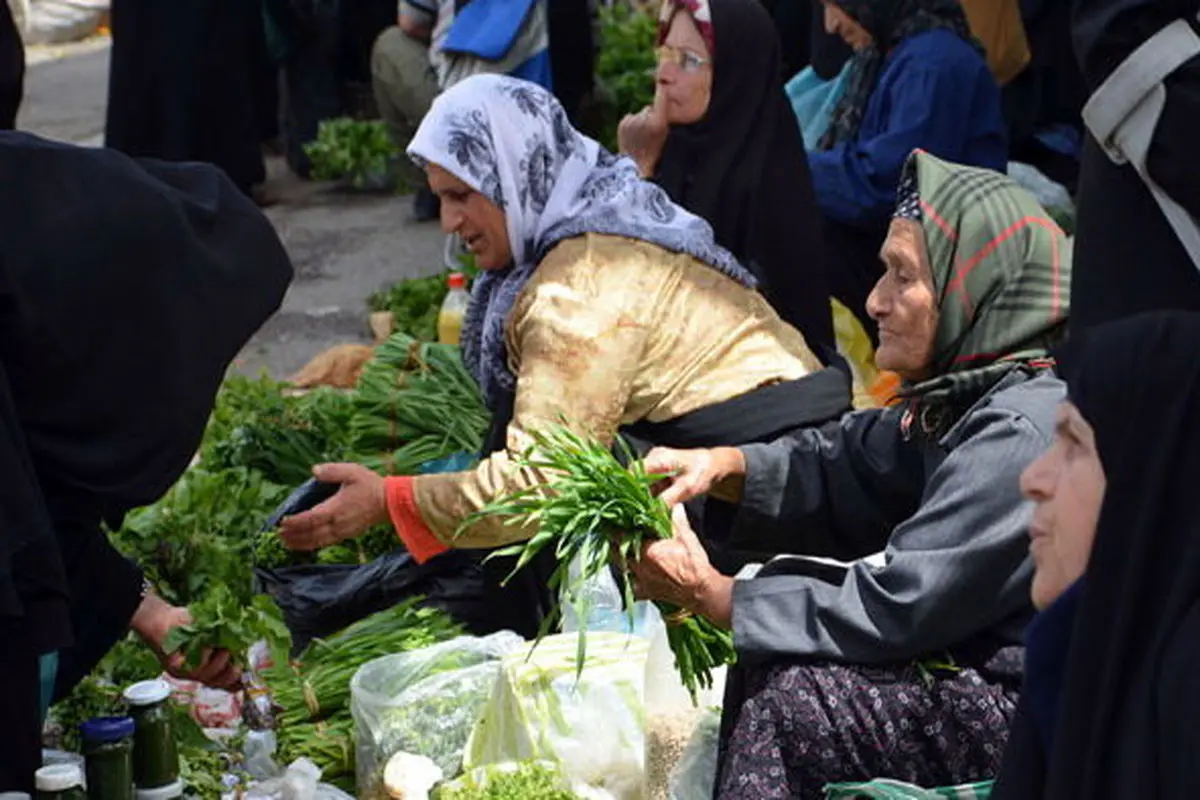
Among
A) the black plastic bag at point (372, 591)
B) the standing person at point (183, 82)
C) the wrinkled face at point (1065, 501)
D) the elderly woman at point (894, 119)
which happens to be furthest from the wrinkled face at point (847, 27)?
the wrinkled face at point (1065, 501)

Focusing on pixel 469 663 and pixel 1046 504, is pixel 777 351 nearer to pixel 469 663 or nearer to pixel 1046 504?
pixel 469 663

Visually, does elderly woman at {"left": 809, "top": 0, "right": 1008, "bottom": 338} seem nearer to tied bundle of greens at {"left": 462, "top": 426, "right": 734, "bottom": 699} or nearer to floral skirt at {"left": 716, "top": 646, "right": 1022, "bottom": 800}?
tied bundle of greens at {"left": 462, "top": 426, "right": 734, "bottom": 699}

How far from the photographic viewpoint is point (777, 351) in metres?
4.70

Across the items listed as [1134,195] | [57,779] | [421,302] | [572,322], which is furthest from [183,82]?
[1134,195]

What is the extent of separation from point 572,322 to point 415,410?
1.33m

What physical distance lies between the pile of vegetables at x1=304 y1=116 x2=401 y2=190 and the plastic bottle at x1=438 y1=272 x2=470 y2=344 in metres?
3.26

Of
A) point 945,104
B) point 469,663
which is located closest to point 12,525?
point 469,663

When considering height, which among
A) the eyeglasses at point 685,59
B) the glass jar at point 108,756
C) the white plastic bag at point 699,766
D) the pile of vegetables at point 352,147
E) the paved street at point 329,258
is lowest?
the paved street at point 329,258

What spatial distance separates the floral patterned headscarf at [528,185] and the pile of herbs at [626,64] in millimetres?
4358

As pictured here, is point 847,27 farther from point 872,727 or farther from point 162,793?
point 162,793

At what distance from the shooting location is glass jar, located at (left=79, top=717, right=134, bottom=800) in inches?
144

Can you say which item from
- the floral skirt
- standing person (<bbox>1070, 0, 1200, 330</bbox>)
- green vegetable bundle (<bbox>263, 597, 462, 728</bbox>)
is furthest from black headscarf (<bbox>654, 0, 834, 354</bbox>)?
the floral skirt

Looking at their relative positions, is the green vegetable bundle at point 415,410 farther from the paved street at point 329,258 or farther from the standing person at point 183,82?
the standing person at point 183,82

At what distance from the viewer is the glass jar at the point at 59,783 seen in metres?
3.52
